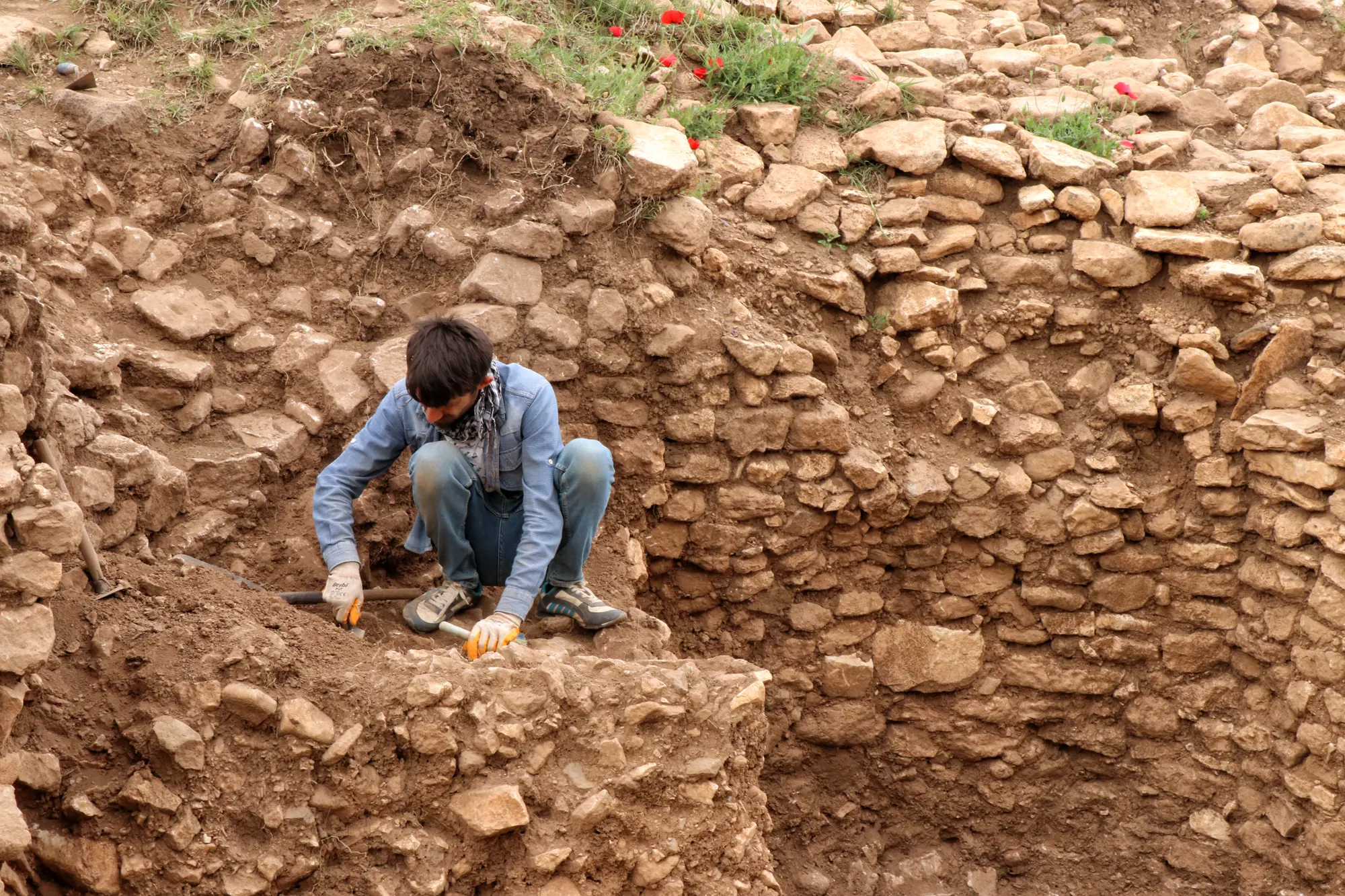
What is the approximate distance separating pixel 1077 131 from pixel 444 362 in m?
3.14

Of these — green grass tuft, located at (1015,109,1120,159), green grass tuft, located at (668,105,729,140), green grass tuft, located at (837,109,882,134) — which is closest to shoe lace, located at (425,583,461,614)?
green grass tuft, located at (668,105,729,140)

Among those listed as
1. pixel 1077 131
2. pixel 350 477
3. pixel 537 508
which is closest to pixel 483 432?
pixel 537 508

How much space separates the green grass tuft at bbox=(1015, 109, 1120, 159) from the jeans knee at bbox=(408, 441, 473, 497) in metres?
3.00

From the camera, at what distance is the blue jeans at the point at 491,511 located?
132 inches

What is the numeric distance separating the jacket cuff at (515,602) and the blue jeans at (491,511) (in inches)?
9.9

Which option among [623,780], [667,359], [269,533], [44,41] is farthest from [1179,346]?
[44,41]

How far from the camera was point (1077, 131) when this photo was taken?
5.03 metres

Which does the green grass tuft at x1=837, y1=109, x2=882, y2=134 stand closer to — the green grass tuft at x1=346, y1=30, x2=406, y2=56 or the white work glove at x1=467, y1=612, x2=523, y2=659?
the green grass tuft at x1=346, y1=30, x2=406, y2=56

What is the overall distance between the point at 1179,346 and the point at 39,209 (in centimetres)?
400

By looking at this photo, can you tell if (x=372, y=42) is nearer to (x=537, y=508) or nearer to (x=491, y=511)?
(x=491, y=511)

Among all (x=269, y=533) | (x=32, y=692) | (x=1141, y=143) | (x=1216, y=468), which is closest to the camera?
(x=32, y=692)

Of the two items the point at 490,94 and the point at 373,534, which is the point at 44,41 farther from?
the point at 373,534

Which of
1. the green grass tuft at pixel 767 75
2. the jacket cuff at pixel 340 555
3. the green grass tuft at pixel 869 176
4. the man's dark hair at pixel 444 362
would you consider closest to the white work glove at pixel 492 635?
the jacket cuff at pixel 340 555

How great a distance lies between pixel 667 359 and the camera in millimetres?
4285
